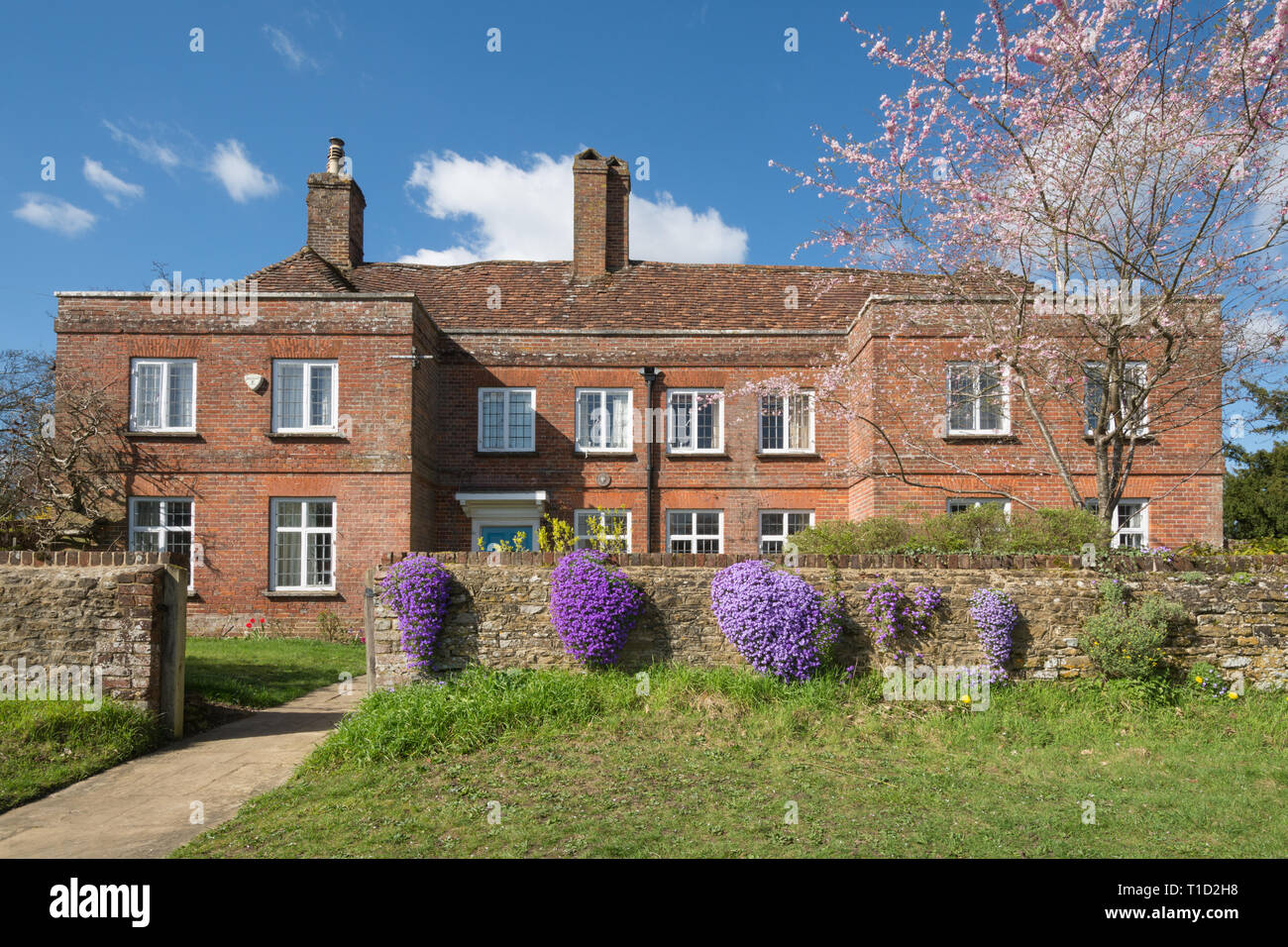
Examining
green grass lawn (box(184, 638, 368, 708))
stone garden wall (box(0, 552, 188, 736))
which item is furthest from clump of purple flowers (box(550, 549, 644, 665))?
green grass lawn (box(184, 638, 368, 708))

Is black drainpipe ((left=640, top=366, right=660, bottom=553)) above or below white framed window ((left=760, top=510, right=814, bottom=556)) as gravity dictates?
above

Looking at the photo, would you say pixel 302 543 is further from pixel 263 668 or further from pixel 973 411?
pixel 973 411

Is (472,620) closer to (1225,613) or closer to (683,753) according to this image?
(683,753)

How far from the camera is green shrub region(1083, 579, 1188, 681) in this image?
8.82m

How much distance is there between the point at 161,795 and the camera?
6777 millimetres

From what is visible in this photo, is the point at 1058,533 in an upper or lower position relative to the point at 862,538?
upper

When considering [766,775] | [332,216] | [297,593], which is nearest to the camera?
[766,775]

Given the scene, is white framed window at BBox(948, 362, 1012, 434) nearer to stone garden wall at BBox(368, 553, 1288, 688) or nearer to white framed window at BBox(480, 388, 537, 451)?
stone garden wall at BBox(368, 553, 1288, 688)

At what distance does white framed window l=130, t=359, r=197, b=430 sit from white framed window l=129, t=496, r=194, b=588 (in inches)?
61.1

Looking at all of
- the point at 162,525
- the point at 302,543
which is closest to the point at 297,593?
the point at 302,543

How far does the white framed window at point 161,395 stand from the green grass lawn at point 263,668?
4670 millimetres

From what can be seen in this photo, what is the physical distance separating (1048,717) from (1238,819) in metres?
2.45

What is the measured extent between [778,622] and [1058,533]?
4.38 metres

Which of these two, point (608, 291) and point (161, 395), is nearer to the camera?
point (161, 395)
